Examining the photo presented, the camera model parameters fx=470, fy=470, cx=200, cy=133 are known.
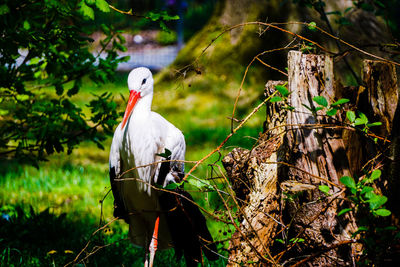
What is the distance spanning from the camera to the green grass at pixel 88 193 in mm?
3333

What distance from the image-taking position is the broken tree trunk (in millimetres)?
2053

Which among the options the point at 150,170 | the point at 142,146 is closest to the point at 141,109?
the point at 142,146

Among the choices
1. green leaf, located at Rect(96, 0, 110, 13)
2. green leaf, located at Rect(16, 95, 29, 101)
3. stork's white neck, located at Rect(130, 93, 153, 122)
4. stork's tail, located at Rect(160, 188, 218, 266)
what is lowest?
stork's tail, located at Rect(160, 188, 218, 266)

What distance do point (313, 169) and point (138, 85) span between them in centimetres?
123

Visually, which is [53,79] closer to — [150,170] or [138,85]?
[138,85]

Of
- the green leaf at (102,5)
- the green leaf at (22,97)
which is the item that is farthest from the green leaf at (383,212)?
the green leaf at (22,97)

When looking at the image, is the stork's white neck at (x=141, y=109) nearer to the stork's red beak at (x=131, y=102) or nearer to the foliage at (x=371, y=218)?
the stork's red beak at (x=131, y=102)

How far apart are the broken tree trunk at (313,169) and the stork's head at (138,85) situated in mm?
766

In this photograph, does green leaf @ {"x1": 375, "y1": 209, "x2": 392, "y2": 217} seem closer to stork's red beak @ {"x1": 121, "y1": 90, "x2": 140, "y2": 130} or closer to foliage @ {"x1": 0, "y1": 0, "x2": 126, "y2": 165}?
stork's red beak @ {"x1": 121, "y1": 90, "x2": 140, "y2": 130}

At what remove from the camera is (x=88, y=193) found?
471 centimetres

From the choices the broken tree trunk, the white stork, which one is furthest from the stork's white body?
the broken tree trunk

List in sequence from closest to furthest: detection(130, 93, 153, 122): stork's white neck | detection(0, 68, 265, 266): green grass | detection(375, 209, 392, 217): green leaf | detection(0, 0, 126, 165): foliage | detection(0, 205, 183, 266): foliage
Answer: detection(375, 209, 392, 217): green leaf
detection(130, 93, 153, 122): stork's white neck
detection(0, 0, 126, 165): foliage
detection(0, 205, 183, 266): foliage
detection(0, 68, 265, 266): green grass

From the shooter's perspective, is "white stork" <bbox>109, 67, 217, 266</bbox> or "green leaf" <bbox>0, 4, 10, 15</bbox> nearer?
"green leaf" <bbox>0, 4, 10, 15</bbox>

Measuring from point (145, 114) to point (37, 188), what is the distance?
7.87 feet
